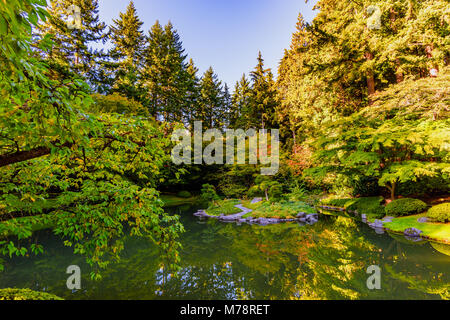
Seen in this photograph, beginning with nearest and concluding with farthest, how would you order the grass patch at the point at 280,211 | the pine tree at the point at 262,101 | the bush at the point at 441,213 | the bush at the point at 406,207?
the bush at the point at 441,213
the bush at the point at 406,207
the grass patch at the point at 280,211
the pine tree at the point at 262,101

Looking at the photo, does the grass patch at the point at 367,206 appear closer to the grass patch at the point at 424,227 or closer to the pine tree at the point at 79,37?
the grass patch at the point at 424,227

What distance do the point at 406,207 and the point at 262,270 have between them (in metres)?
7.31

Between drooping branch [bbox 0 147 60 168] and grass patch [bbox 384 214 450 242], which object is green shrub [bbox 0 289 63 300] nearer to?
drooping branch [bbox 0 147 60 168]

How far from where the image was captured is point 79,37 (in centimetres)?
1502

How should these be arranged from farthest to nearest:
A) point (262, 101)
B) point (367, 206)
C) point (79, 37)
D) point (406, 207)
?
point (262, 101), point (79, 37), point (367, 206), point (406, 207)

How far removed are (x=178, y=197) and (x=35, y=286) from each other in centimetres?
1677

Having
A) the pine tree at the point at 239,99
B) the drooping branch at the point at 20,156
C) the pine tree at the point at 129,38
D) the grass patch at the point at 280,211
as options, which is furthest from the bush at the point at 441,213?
the pine tree at the point at 239,99

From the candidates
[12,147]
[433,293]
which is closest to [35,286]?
[12,147]

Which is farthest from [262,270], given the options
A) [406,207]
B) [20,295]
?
[406,207]

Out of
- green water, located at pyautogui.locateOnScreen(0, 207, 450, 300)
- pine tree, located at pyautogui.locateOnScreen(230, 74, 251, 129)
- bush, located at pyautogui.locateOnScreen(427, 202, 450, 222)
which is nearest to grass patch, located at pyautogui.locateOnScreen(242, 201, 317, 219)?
green water, located at pyautogui.locateOnScreen(0, 207, 450, 300)

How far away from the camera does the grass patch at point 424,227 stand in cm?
638

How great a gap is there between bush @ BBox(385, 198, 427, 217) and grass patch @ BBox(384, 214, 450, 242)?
29 centimetres

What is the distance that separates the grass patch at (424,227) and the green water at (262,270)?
653mm

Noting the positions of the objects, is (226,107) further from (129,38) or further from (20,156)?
(20,156)
